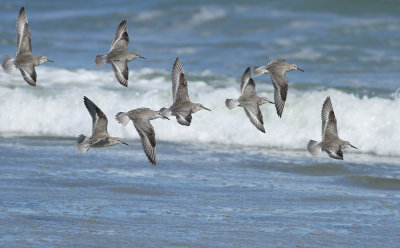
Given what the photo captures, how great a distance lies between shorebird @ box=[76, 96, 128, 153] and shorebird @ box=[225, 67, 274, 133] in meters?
1.17

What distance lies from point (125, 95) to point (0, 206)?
5.32 m

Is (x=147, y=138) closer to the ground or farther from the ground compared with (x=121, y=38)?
closer to the ground

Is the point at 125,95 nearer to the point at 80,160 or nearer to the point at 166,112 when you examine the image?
the point at 80,160

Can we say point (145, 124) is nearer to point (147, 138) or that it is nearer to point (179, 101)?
point (147, 138)

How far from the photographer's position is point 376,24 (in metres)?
16.4

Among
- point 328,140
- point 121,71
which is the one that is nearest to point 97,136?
point 121,71

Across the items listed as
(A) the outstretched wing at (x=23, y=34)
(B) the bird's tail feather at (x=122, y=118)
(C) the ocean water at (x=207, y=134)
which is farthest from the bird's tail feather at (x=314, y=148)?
(A) the outstretched wing at (x=23, y=34)

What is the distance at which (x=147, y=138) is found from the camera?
6.27m

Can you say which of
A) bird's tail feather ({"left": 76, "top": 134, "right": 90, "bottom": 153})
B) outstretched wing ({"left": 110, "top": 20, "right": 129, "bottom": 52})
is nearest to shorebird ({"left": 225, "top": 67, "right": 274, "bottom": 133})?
outstretched wing ({"left": 110, "top": 20, "right": 129, "bottom": 52})

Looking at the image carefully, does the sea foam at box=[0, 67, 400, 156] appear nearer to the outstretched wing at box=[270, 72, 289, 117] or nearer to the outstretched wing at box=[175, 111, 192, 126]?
the outstretched wing at box=[270, 72, 289, 117]

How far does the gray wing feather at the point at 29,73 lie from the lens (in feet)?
22.0

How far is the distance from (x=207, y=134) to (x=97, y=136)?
405 centimetres

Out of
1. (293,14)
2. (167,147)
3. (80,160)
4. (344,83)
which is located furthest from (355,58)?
(80,160)

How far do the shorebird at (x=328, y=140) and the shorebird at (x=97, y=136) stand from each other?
151 centimetres
